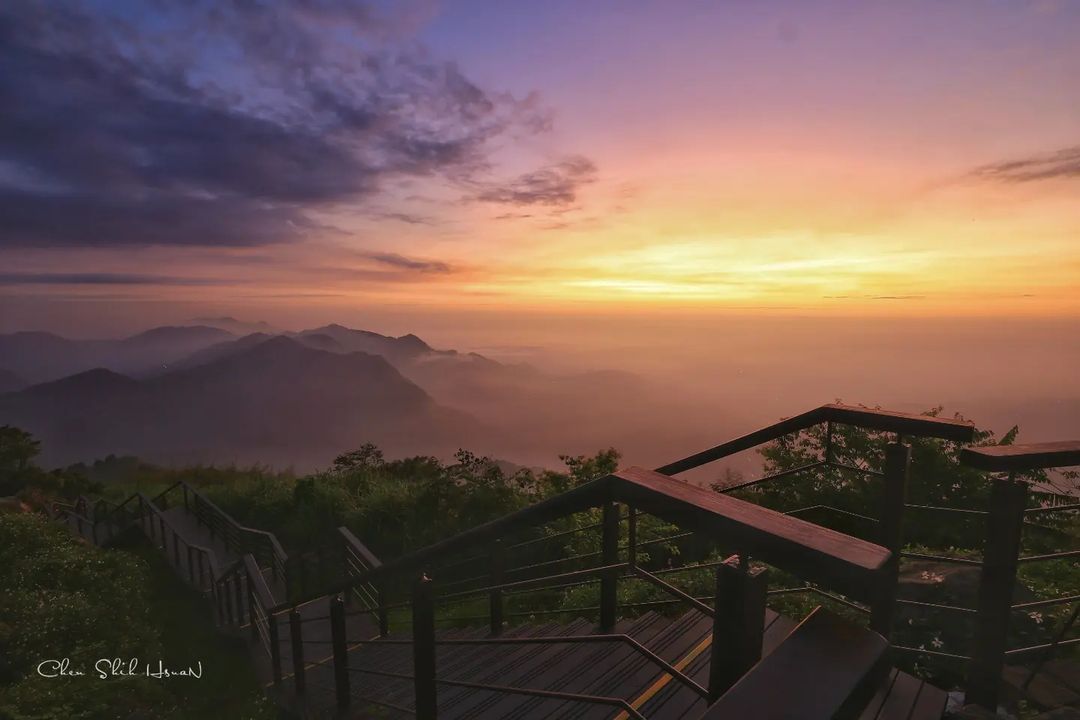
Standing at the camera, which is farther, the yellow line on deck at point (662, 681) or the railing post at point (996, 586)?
the yellow line on deck at point (662, 681)

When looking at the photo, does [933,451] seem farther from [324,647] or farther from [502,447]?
[502,447]

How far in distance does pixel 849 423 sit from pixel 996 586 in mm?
879

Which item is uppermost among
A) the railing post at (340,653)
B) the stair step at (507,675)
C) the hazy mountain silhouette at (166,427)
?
the stair step at (507,675)

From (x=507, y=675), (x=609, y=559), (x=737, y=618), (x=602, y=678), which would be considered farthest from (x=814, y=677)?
(x=507, y=675)

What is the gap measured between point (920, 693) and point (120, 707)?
6.95m

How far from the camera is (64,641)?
6805 millimetres

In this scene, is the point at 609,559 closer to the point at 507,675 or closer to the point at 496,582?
the point at 507,675

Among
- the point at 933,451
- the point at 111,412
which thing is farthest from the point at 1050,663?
the point at 111,412

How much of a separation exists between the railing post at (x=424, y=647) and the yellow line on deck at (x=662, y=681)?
98cm

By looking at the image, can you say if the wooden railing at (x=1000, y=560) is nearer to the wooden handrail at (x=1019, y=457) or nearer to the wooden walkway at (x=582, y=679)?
the wooden handrail at (x=1019, y=457)

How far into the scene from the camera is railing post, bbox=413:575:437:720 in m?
2.68

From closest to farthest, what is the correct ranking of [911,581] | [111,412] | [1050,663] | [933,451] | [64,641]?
[1050,663] → [911,581] → [64,641] → [933,451] → [111,412]
